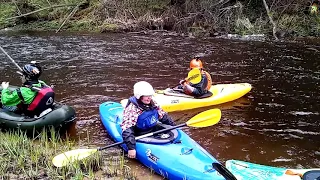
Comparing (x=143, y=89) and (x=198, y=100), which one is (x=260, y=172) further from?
(x=198, y=100)

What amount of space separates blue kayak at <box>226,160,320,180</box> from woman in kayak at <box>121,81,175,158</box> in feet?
3.53

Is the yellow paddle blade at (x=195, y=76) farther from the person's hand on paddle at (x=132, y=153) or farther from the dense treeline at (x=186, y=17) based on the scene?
the dense treeline at (x=186, y=17)

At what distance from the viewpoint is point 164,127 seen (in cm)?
465

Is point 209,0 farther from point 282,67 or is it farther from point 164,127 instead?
point 164,127

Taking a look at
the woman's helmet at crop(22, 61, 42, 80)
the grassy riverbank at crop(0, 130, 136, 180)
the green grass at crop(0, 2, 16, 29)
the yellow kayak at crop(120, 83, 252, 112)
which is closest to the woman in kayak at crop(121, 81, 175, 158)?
the grassy riverbank at crop(0, 130, 136, 180)

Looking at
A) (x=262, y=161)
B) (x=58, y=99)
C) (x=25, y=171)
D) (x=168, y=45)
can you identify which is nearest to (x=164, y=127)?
(x=262, y=161)

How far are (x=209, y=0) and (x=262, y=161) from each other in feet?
34.6

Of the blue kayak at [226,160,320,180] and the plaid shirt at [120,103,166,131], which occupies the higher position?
the plaid shirt at [120,103,166,131]

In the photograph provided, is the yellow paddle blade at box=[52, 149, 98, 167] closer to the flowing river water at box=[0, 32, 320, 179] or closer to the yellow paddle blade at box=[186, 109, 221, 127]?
the flowing river water at box=[0, 32, 320, 179]

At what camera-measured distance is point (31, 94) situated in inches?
203

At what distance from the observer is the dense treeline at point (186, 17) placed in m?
13.5

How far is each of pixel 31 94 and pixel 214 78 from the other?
14.7 ft

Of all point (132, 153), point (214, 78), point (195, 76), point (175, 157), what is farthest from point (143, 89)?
point (214, 78)

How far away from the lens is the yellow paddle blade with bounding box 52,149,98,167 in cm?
388
